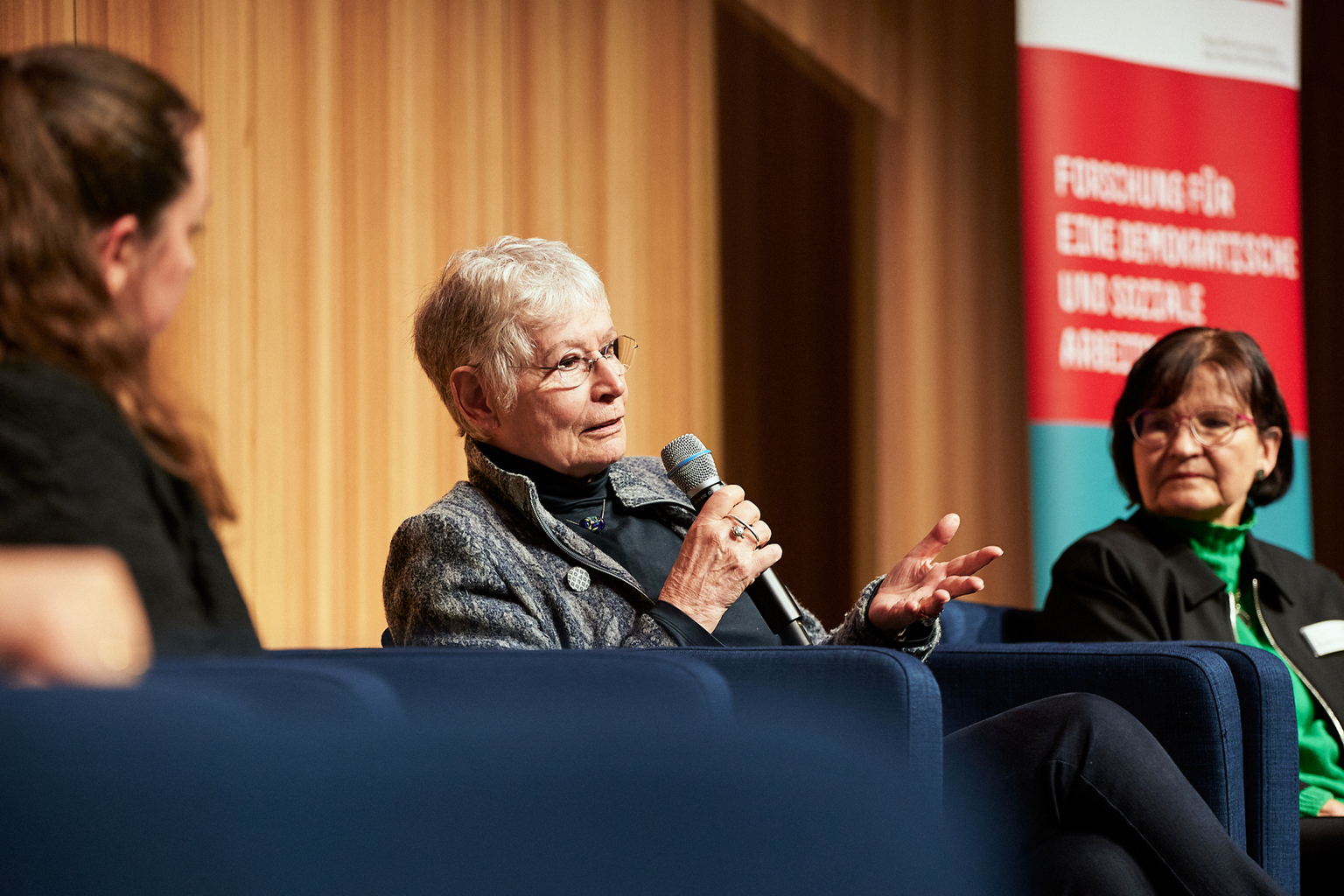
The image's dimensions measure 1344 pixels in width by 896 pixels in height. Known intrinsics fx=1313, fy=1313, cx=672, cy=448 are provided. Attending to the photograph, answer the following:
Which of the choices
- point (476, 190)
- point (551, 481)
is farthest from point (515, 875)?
point (476, 190)

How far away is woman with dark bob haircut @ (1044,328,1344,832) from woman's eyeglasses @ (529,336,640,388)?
0.80m

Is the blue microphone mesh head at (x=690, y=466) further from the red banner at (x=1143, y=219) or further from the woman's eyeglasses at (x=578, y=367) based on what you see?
the red banner at (x=1143, y=219)

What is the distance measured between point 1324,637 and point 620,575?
3.78 feet

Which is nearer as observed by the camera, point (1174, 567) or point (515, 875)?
point (515, 875)

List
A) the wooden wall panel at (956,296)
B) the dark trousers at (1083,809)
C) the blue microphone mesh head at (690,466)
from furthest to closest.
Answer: the wooden wall panel at (956,296)
the blue microphone mesh head at (690,466)
the dark trousers at (1083,809)

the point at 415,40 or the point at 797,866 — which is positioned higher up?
the point at 415,40

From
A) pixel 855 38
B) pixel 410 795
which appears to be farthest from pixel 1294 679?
pixel 855 38

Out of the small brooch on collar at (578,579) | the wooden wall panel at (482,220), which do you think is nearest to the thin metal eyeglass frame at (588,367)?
the small brooch on collar at (578,579)

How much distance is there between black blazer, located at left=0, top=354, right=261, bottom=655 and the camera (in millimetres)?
668

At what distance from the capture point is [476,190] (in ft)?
11.3

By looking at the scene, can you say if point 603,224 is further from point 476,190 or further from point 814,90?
point 814,90

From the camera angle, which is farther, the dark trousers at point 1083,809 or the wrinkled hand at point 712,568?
the wrinkled hand at point 712,568

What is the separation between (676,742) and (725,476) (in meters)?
4.25

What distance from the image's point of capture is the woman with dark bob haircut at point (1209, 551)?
1998 mm
